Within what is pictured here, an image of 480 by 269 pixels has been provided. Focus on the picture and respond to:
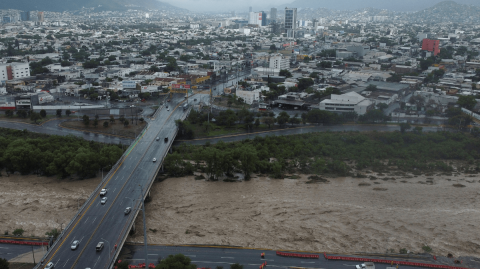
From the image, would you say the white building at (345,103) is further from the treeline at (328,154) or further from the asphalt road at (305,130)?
the treeline at (328,154)

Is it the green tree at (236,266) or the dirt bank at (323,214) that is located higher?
the green tree at (236,266)

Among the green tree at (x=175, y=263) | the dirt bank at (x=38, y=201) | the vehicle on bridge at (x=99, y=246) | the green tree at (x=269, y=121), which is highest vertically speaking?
the green tree at (x=269, y=121)

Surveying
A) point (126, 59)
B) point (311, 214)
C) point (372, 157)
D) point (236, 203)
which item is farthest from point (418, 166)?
point (126, 59)

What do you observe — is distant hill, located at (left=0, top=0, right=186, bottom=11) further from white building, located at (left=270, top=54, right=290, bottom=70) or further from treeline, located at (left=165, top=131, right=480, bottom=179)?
treeline, located at (left=165, top=131, right=480, bottom=179)

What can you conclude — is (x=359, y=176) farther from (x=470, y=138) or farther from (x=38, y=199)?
(x=38, y=199)

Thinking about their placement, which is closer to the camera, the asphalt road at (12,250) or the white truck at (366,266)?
the white truck at (366,266)

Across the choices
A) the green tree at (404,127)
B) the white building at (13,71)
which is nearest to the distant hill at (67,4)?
the white building at (13,71)

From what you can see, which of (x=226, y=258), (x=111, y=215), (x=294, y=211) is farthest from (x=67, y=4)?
(x=226, y=258)
